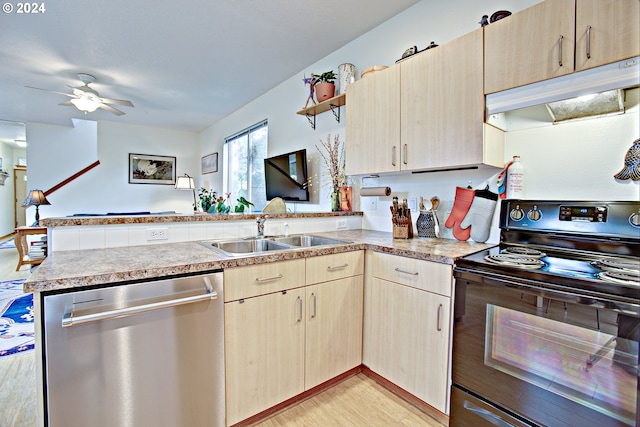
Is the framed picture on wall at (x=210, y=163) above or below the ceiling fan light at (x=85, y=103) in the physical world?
below

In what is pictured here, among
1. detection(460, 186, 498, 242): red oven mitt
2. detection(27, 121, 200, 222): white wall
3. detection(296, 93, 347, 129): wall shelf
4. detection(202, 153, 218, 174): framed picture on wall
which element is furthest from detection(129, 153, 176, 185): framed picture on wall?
detection(460, 186, 498, 242): red oven mitt

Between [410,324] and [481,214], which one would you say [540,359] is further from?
[481,214]

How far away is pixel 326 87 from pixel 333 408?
2490 mm

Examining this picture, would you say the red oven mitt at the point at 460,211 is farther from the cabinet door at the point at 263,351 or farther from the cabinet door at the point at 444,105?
the cabinet door at the point at 263,351

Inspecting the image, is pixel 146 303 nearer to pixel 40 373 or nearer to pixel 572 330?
pixel 40 373

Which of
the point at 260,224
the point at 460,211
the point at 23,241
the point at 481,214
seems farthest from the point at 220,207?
the point at 23,241

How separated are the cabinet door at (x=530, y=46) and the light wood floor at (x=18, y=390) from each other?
3008 millimetres

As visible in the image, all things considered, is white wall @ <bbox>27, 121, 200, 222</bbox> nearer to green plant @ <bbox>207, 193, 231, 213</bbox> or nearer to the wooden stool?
the wooden stool

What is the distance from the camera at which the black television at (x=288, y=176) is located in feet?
→ 10.8

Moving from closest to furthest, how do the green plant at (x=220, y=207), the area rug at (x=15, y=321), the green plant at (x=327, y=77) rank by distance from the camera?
1. the area rug at (x=15, y=321)
2. the green plant at (x=327, y=77)
3. the green plant at (x=220, y=207)

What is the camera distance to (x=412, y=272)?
1612 millimetres

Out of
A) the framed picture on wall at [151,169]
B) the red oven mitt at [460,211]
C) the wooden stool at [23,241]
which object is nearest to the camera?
the red oven mitt at [460,211]

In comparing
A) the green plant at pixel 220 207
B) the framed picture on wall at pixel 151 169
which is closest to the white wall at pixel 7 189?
the framed picture on wall at pixel 151 169

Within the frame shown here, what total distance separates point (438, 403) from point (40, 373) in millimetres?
1702
